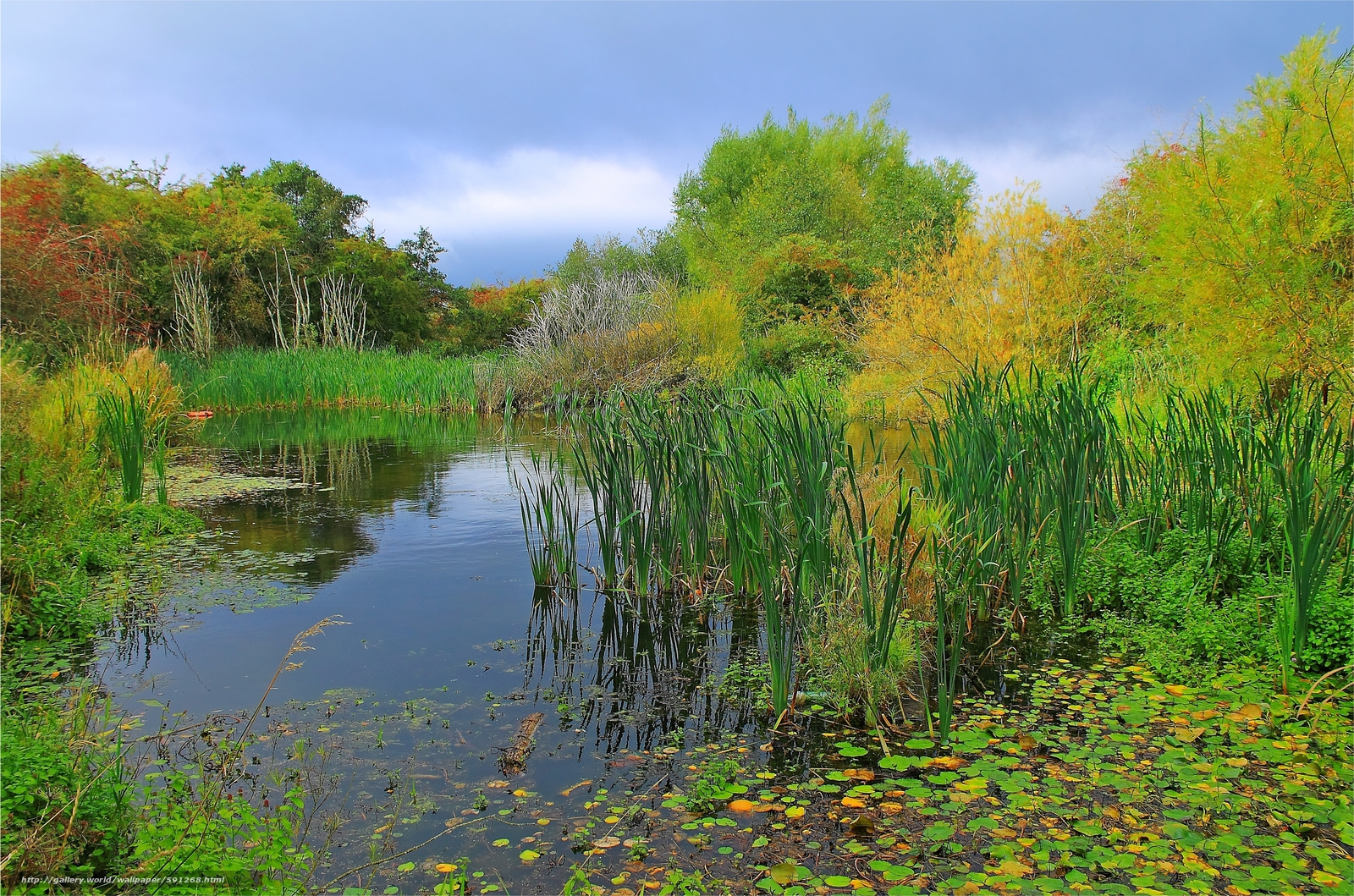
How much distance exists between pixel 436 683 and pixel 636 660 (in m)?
0.94

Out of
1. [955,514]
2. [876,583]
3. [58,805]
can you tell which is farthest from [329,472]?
[58,805]

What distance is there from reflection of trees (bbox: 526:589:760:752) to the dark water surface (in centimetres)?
1

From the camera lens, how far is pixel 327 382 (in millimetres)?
18672

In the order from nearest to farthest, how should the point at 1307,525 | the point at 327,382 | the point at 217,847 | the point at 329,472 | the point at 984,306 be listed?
the point at 217,847
the point at 1307,525
the point at 329,472
the point at 984,306
the point at 327,382

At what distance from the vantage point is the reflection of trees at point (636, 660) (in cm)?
346

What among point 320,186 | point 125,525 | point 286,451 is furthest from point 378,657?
point 320,186

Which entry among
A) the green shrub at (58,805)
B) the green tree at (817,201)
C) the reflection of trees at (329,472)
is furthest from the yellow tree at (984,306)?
the green shrub at (58,805)

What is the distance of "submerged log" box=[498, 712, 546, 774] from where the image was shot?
3.05 metres

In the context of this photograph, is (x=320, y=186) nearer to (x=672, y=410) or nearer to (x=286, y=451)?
(x=286, y=451)

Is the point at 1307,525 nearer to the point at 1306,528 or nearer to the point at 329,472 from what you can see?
the point at 1306,528

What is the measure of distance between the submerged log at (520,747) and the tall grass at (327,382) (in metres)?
15.4

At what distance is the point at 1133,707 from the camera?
10.6 ft

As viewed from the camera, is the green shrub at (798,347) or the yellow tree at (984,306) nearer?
the yellow tree at (984,306)

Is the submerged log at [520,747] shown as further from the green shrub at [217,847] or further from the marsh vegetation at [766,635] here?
the green shrub at [217,847]
